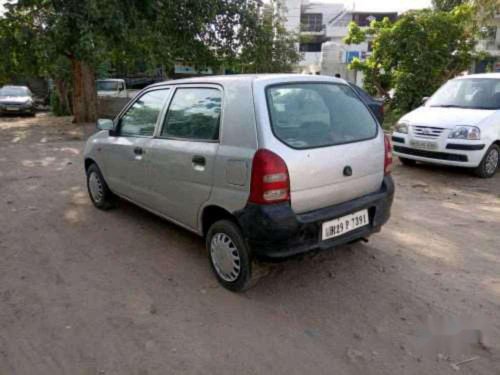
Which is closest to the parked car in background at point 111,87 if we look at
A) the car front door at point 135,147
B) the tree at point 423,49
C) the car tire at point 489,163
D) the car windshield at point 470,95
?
the tree at point 423,49

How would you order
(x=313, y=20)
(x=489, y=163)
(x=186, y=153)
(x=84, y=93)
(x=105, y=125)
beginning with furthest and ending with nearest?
(x=313, y=20) < (x=84, y=93) < (x=489, y=163) < (x=105, y=125) < (x=186, y=153)

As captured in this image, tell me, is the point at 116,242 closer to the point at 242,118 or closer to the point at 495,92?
the point at 242,118

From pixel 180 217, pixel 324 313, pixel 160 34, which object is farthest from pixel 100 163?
pixel 160 34

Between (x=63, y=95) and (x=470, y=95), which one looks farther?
(x=63, y=95)

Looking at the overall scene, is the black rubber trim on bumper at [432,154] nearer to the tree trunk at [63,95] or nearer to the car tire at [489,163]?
the car tire at [489,163]

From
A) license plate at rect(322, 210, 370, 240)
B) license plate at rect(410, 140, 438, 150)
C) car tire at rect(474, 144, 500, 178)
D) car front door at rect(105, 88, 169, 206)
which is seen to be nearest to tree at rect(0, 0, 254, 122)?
car front door at rect(105, 88, 169, 206)

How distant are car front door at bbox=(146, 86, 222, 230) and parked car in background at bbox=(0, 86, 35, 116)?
17.6 metres

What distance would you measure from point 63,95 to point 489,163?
718 inches

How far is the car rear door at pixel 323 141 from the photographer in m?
2.88

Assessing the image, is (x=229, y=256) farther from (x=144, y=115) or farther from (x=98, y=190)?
(x=98, y=190)

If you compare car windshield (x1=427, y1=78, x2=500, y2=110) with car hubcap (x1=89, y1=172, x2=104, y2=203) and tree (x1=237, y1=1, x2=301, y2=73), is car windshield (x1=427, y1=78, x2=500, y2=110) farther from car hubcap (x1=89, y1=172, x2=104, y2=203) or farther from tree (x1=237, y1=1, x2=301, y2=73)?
tree (x1=237, y1=1, x2=301, y2=73)

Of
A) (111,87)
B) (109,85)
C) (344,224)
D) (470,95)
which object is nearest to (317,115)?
(344,224)

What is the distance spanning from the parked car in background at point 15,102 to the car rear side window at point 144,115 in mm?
16695

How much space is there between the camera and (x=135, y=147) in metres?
4.14
